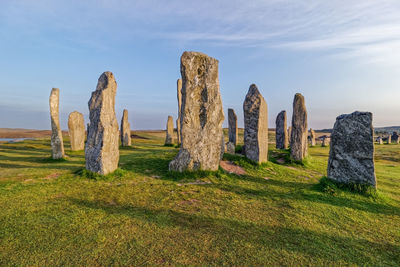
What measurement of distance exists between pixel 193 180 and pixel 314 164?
33.1 ft

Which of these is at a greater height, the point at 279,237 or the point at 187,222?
the point at 187,222

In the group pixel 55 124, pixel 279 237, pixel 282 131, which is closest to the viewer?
pixel 279 237

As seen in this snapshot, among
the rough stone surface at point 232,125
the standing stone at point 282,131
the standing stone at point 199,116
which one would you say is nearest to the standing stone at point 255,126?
the standing stone at point 199,116

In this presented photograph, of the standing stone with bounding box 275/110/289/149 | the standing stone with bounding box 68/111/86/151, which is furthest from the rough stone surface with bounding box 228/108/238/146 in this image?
the standing stone with bounding box 68/111/86/151

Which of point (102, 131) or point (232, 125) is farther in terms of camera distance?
point (232, 125)

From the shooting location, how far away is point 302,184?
9.10m

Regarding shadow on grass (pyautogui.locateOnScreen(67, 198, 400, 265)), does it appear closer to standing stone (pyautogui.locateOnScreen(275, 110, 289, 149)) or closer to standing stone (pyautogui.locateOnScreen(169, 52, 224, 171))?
standing stone (pyautogui.locateOnScreen(169, 52, 224, 171))

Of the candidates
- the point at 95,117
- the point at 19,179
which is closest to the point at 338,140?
the point at 95,117

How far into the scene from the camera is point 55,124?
41.5ft

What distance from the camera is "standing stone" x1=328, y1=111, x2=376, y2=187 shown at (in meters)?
7.60

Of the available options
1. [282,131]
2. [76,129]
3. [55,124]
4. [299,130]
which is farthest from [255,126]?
[76,129]

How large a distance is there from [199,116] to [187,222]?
16.8ft

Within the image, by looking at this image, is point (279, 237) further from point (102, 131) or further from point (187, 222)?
point (102, 131)

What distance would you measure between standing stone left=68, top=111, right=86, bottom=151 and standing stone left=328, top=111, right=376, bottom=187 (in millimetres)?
18216
